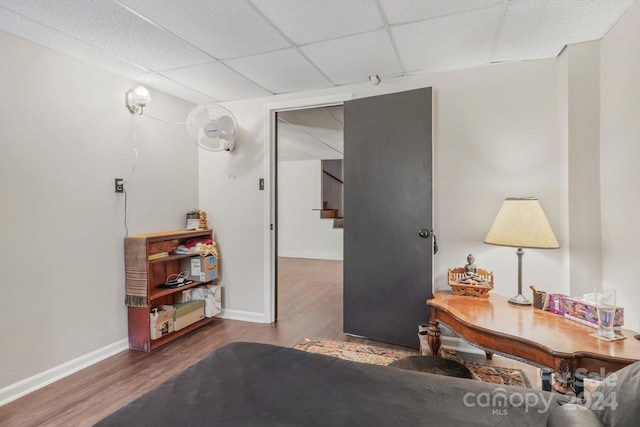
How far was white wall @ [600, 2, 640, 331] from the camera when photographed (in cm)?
167

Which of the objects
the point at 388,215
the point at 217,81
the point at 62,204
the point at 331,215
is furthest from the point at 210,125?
the point at 331,215

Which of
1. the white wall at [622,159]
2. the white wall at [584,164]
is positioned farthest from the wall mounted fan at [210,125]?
the white wall at [622,159]

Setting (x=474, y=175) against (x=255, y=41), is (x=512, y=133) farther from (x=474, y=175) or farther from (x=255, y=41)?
(x=255, y=41)

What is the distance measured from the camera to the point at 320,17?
181 centimetres

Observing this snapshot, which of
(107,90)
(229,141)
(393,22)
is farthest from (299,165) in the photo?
(393,22)

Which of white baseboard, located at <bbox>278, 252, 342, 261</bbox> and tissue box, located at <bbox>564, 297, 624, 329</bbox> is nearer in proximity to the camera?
tissue box, located at <bbox>564, 297, 624, 329</bbox>

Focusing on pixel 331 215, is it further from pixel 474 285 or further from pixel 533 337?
pixel 533 337

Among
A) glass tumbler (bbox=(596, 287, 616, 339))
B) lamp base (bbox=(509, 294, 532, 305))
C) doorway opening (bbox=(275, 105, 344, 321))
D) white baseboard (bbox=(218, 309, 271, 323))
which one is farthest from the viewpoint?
doorway opening (bbox=(275, 105, 344, 321))

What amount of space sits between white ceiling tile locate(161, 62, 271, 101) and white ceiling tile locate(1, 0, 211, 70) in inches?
5.1

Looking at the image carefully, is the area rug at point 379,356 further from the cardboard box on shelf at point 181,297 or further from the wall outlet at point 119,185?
the wall outlet at point 119,185

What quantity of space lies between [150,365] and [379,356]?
174cm

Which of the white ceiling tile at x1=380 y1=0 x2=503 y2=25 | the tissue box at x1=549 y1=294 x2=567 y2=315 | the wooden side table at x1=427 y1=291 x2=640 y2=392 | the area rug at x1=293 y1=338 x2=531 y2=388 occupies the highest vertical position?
the white ceiling tile at x1=380 y1=0 x2=503 y2=25

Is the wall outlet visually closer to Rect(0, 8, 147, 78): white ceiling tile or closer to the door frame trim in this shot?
Rect(0, 8, 147, 78): white ceiling tile

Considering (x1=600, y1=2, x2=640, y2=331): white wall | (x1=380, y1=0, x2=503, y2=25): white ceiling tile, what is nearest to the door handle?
(x1=600, y1=2, x2=640, y2=331): white wall
